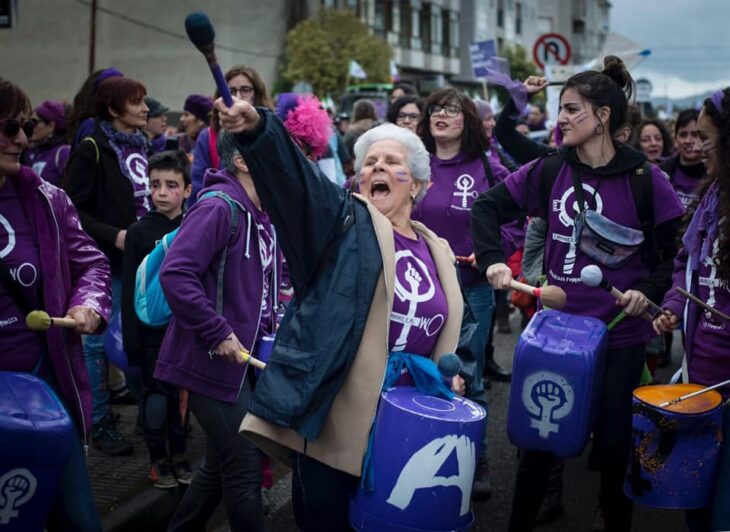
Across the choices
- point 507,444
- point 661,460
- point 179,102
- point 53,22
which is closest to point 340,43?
point 179,102

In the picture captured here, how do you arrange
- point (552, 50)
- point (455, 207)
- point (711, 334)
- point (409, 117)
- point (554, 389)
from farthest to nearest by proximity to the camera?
point (552, 50) < point (409, 117) < point (455, 207) < point (554, 389) < point (711, 334)

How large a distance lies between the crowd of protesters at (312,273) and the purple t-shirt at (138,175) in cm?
2

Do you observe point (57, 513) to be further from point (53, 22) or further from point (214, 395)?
point (53, 22)

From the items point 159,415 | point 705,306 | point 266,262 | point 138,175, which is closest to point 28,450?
point 266,262

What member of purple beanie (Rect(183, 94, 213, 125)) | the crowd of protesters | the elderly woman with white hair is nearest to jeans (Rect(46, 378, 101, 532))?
the crowd of protesters

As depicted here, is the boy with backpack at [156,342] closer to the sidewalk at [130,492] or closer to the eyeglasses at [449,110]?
the sidewalk at [130,492]

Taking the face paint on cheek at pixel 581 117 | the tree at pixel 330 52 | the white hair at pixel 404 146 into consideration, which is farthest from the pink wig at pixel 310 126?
the tree at pixel 330 52

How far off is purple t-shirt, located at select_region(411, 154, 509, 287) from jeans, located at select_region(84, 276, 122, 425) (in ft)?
6.50

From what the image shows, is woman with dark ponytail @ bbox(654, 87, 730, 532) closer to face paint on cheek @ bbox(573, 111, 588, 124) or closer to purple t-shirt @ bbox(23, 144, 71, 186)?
face paint on cheek @ bbox(573, 111, 588, 124)

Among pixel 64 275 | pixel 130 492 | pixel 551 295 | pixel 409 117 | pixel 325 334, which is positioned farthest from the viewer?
pixel 409 117

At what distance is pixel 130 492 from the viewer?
16.3ft

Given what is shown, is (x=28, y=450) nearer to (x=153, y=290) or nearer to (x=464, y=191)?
(x=153, y=290)

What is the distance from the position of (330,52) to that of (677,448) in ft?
106

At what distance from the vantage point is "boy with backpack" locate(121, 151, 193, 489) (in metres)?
4.98
